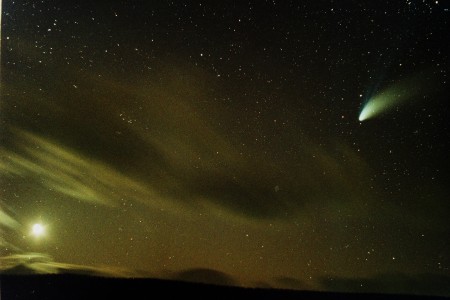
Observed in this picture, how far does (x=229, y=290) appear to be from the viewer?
13305 millimetres

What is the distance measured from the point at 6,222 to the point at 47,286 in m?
6.42

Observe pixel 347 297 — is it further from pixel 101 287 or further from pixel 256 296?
pixel 101 287

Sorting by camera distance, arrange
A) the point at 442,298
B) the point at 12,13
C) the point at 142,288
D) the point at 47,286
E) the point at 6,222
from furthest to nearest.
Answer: the point at 442,298 → the point at 142,288 → the point at 47,286 → the point at 6,222 → the point at 12,13

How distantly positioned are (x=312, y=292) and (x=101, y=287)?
9360mm

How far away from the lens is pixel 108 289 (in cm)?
1149

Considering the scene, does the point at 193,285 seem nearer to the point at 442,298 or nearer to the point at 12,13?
the point at 12,13

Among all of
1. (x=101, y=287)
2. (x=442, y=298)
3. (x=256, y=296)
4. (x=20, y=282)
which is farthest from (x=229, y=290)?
(x=442, y=298)

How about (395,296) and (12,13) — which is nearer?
(12,13)

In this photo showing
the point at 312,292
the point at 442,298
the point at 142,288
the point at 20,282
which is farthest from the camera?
the point at 442,298

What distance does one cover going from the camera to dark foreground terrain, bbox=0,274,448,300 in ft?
30.6

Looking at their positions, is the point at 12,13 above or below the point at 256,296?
above

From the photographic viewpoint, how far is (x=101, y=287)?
11047 millimetres

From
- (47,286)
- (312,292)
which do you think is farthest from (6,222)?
(312,292)

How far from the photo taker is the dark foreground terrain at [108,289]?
9.34 m
